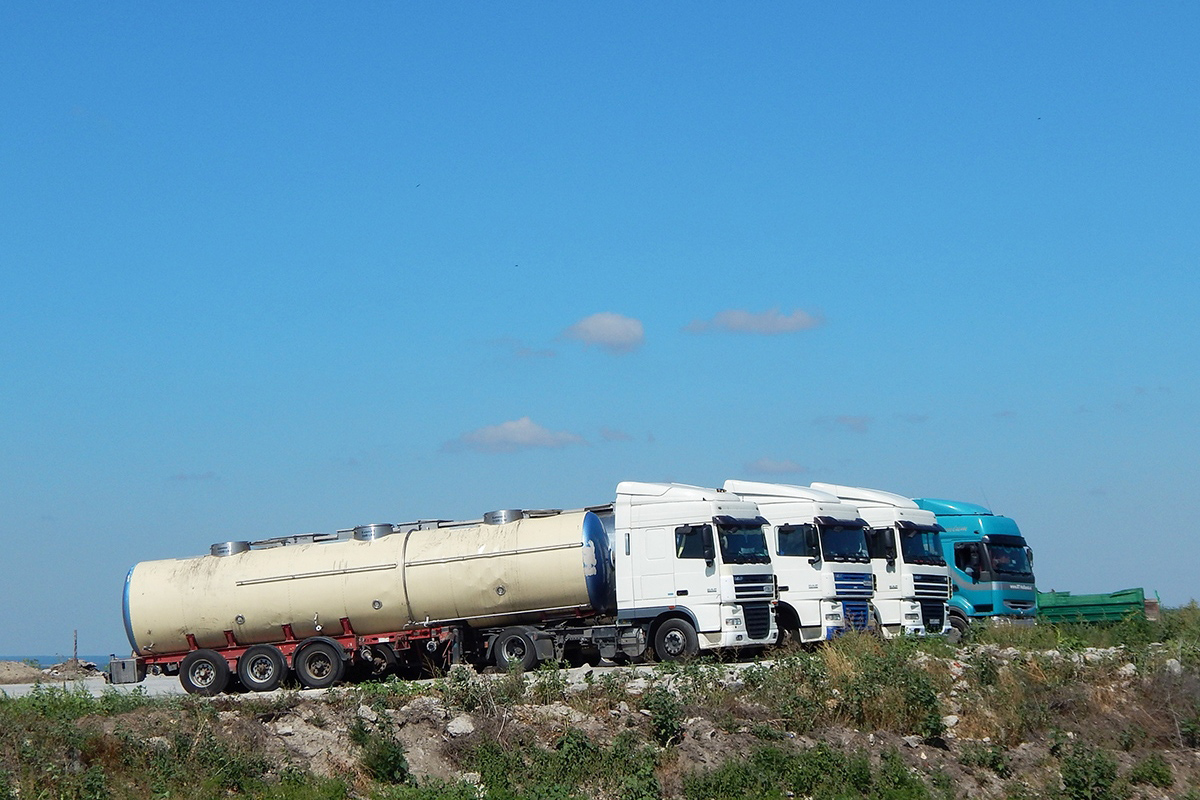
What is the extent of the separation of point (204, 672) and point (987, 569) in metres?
18.5

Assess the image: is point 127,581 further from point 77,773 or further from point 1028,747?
point 1028,747

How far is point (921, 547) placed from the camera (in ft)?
96.0

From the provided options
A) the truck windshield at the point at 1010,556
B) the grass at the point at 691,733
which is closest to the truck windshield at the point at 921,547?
the truck windshield at the point at 1010,556

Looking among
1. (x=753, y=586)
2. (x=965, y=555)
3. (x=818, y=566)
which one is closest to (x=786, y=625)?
(x=818, y=566)

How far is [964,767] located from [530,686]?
271 inches

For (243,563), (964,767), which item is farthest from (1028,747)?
(243,563)

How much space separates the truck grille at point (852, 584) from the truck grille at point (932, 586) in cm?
159

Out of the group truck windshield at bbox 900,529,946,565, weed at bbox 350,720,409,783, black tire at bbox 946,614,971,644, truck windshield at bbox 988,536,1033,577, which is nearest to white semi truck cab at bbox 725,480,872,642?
truck windshield at bbox 900,529,946,565

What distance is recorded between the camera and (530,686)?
67.1 feet

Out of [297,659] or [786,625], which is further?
[786,625]

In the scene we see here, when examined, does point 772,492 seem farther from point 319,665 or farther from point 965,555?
point 319,665

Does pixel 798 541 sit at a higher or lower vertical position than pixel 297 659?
higher

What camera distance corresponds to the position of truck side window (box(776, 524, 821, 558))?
89.4 feet

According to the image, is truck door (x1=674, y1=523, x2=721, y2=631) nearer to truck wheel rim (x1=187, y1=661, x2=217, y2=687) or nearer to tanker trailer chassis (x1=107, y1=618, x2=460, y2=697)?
tanker trailer chassis (x1=107, y1=618, x2=460, y2=697)
